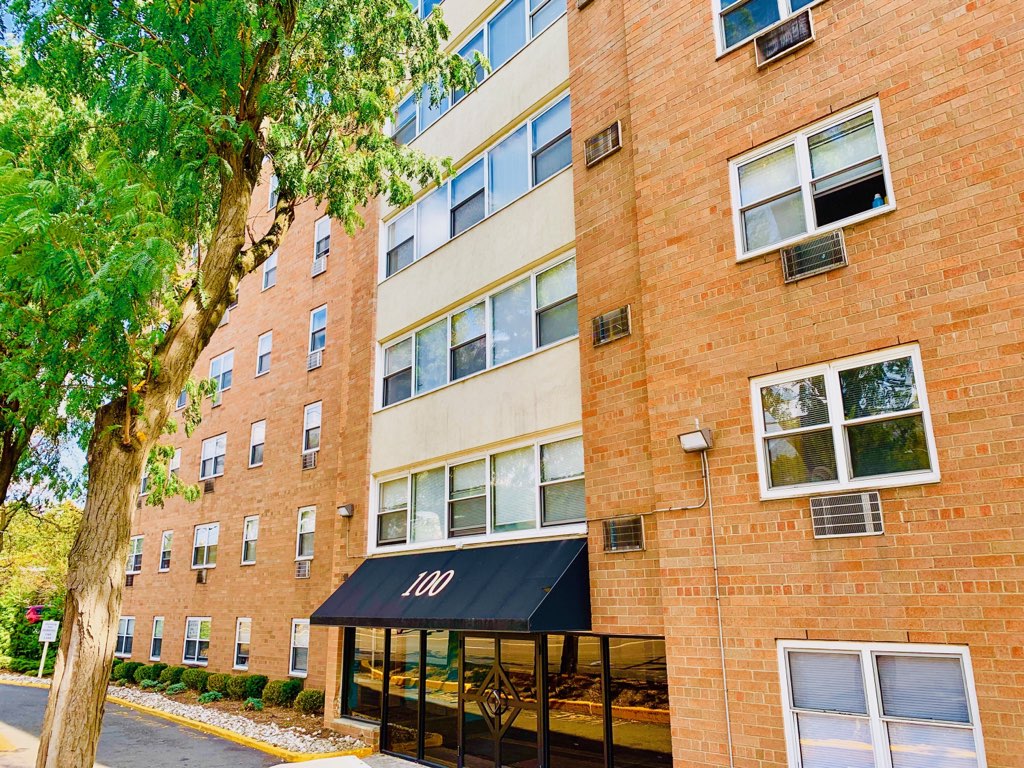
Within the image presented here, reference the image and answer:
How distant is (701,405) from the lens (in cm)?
886

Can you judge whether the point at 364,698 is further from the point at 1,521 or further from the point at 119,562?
the point at 1,521

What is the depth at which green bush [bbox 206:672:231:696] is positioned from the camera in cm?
1933

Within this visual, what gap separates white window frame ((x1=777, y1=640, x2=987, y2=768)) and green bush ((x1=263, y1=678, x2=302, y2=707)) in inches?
518

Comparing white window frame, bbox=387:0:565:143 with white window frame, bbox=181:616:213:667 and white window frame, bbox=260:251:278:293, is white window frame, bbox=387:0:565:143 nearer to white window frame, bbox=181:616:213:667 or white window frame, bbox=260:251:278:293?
white window frame, bbox=260:251:278:293

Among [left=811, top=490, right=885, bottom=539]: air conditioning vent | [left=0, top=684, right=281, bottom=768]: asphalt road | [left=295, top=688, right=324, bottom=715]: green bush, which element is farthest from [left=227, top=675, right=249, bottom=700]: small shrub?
[left=811, top=490, right=885, bottom=539]: air conditioning vent

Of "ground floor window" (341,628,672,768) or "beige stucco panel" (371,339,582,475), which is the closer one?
"ground floor window" (341,628,672,768)

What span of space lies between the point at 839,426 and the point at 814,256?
197cm

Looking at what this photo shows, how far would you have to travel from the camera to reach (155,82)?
920 cm

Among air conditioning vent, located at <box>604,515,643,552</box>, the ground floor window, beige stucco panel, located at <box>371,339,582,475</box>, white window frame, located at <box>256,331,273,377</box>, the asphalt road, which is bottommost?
the asphalt road

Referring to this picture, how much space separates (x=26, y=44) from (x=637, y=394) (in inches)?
369

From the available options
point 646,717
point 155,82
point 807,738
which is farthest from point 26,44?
point 807,738

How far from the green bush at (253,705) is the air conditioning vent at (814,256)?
612 inches

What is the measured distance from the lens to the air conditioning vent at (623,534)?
9.48 meters

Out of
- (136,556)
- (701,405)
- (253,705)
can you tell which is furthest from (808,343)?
(136,556)
